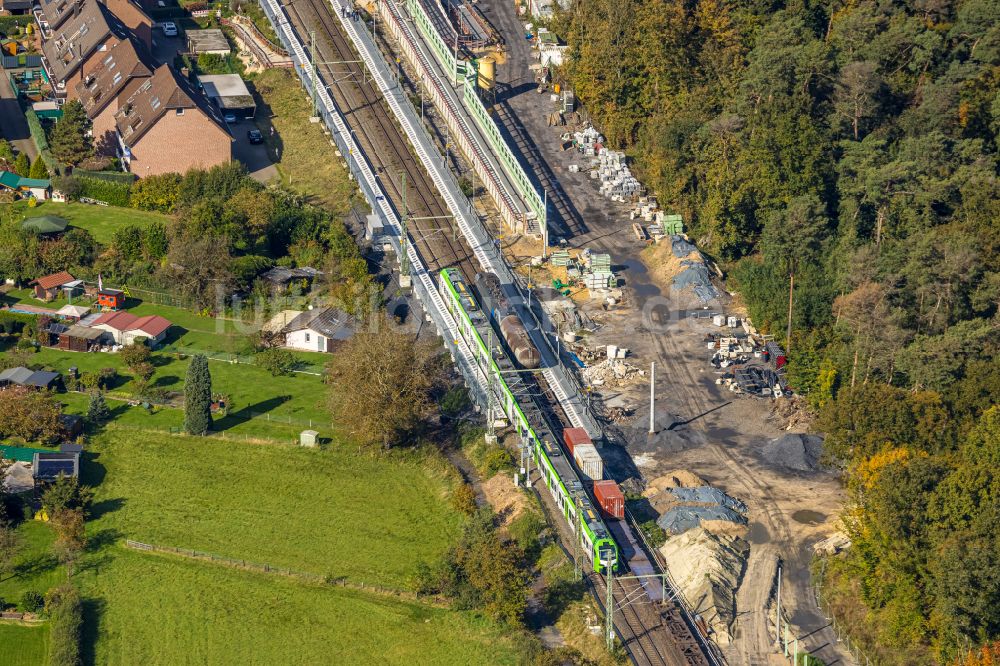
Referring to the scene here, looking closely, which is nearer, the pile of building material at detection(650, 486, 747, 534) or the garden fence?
the garden fence

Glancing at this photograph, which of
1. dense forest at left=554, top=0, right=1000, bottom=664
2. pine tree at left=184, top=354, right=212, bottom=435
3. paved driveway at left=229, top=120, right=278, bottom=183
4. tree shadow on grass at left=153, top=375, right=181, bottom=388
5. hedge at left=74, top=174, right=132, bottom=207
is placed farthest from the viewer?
paved driveway at left=229, top=120, right=278, bottom=183

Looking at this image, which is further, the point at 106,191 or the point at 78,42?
the point at 78,42

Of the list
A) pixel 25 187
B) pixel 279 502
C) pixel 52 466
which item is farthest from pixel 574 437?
pixel 25 187

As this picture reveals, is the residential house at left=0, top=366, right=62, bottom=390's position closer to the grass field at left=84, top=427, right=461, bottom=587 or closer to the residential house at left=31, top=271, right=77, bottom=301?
the grass field at left=84, top=427, right=461, bottom=587

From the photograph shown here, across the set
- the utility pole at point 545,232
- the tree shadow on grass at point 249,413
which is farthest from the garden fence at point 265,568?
the utility pole at point 545,232

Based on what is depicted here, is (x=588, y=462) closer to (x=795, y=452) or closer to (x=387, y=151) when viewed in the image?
(x=795, y=452)

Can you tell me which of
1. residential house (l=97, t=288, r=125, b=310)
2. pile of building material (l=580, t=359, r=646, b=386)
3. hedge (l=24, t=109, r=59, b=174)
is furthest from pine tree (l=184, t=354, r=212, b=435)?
hedge (l=24, t=109, r=59, b=174)

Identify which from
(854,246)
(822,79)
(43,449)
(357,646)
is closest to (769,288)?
(854,246)
